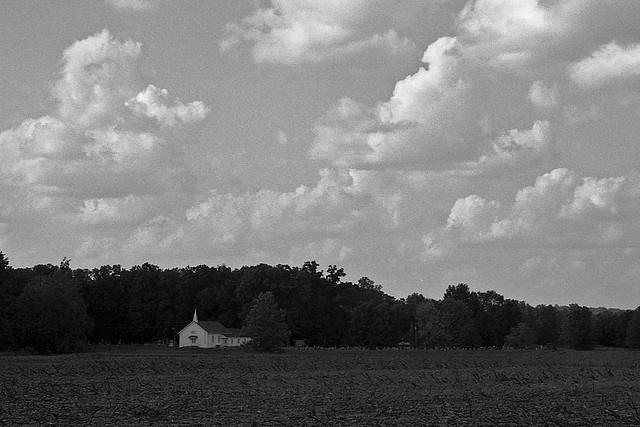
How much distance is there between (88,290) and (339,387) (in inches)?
4770

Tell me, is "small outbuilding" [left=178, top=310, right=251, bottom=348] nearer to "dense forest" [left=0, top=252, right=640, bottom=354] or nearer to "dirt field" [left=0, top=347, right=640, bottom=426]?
"dense forest" [left=0, top=252, right=640, bottom=354]

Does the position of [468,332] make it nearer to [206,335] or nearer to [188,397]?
[206,335]

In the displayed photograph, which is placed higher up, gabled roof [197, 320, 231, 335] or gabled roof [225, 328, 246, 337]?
gabled roof [197, 320, 231, 335]

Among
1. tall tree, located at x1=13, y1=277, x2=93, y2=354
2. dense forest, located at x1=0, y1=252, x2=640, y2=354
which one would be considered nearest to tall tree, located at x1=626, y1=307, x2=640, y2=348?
dense forest, located at x1=0, y1=252, x2=640, y2=354

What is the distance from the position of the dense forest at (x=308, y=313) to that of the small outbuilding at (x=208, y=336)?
236 inches

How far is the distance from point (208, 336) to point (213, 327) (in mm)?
2955

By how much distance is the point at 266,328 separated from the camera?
122062 millimetres

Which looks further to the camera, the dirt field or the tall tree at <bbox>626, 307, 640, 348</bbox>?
the tall tree at <bbox>626, 307, 640, 348</bbox>

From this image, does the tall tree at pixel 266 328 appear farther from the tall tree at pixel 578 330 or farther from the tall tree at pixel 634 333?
the tall tree at pixel 634 333

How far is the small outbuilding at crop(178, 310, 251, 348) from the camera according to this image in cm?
14875

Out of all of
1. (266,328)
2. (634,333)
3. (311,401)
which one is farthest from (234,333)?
(311,401)

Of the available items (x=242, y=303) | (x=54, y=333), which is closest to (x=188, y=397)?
(x=54, y=333)

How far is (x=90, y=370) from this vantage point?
61.3 m

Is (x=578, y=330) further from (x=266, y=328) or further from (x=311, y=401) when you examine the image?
(x=311, y=401)
